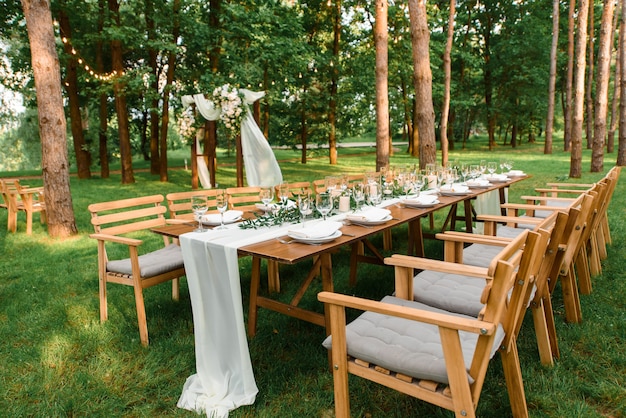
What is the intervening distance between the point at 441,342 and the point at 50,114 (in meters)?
6.33

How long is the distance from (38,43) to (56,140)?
134 cm

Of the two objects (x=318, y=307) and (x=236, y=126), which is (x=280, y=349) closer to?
(x=318, y=307)

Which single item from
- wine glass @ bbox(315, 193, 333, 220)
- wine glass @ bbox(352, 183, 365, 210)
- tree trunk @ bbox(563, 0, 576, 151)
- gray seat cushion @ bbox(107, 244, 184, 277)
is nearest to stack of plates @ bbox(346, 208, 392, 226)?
wine glass @ bbox(315, 193, 333, 220)

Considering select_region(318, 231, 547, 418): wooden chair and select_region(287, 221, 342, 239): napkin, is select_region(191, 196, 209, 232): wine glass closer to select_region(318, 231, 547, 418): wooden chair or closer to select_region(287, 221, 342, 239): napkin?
select_region(287, 221, 342, 239): napkin

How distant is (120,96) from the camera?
11000mm

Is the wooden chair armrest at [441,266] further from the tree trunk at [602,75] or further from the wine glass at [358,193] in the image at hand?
the tree trunk at [602,75]

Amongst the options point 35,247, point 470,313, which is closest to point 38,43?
point 35,247

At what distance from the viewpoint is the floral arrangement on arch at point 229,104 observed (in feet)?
32.0

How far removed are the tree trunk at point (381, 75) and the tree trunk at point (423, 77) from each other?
1.03 meters

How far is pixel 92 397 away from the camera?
236 centimetres

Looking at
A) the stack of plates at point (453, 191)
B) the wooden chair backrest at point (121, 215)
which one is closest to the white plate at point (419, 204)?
the stack of plates at point (453, 191)

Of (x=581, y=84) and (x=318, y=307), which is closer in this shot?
(x=318, y=307)

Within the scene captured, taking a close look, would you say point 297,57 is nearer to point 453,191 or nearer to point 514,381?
point 453,191

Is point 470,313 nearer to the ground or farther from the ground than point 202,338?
farther from the ground
